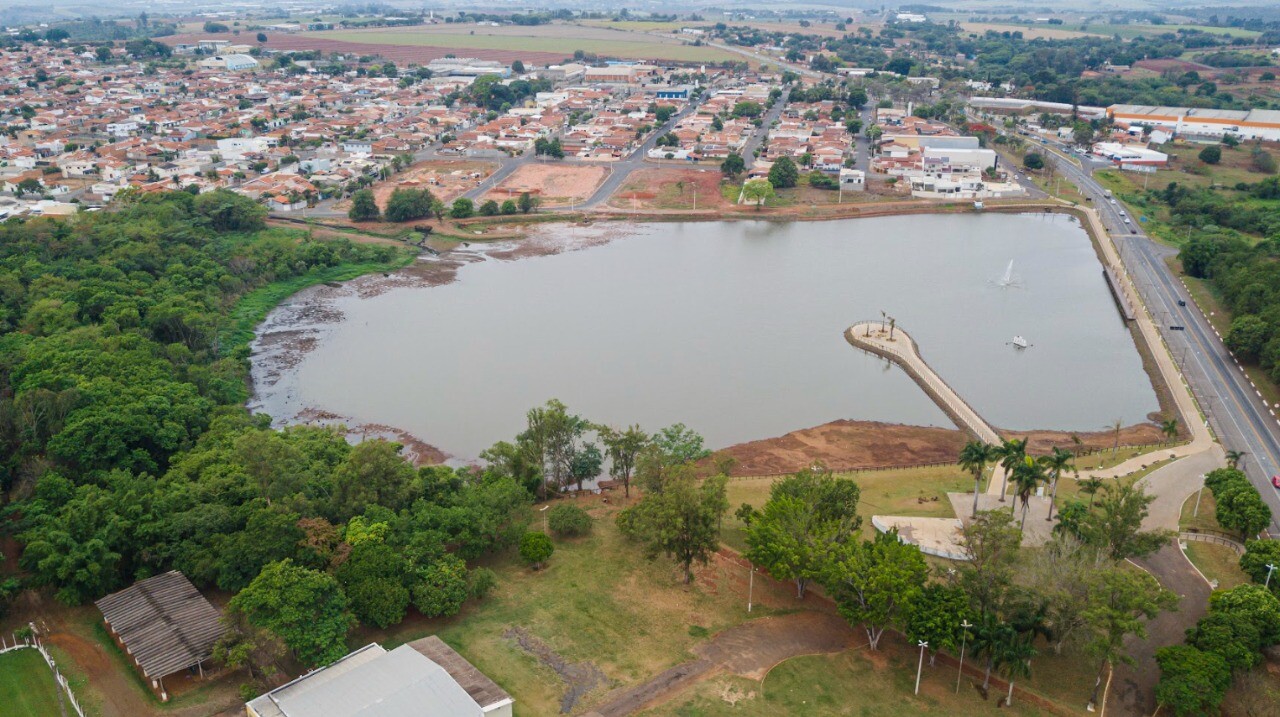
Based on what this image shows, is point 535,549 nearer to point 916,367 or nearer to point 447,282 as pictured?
point 916,367

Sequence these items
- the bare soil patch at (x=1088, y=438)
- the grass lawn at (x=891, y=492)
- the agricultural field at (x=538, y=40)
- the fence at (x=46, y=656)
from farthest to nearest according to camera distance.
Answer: the agricultural field at (x=538, y=40)
the bare soil patch at (x=1088, y=438)
the grass lawn at (x=891, y=492)
the fence at (x=46, y=656)

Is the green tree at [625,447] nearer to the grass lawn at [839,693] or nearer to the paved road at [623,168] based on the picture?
the grass lawn at [839,693]

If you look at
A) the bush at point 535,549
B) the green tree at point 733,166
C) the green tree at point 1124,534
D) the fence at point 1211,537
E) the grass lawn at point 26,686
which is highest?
the green tree at point 733,166

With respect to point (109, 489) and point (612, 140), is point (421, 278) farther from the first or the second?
point (612, 140)

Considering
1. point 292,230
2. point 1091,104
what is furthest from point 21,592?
point 1091,104

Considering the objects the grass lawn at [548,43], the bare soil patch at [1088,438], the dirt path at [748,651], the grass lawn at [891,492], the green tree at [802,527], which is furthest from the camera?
the grass lawn at [548,43]

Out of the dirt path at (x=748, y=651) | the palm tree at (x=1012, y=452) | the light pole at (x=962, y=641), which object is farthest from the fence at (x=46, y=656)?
the palm tree at (x=1012, y=452)
